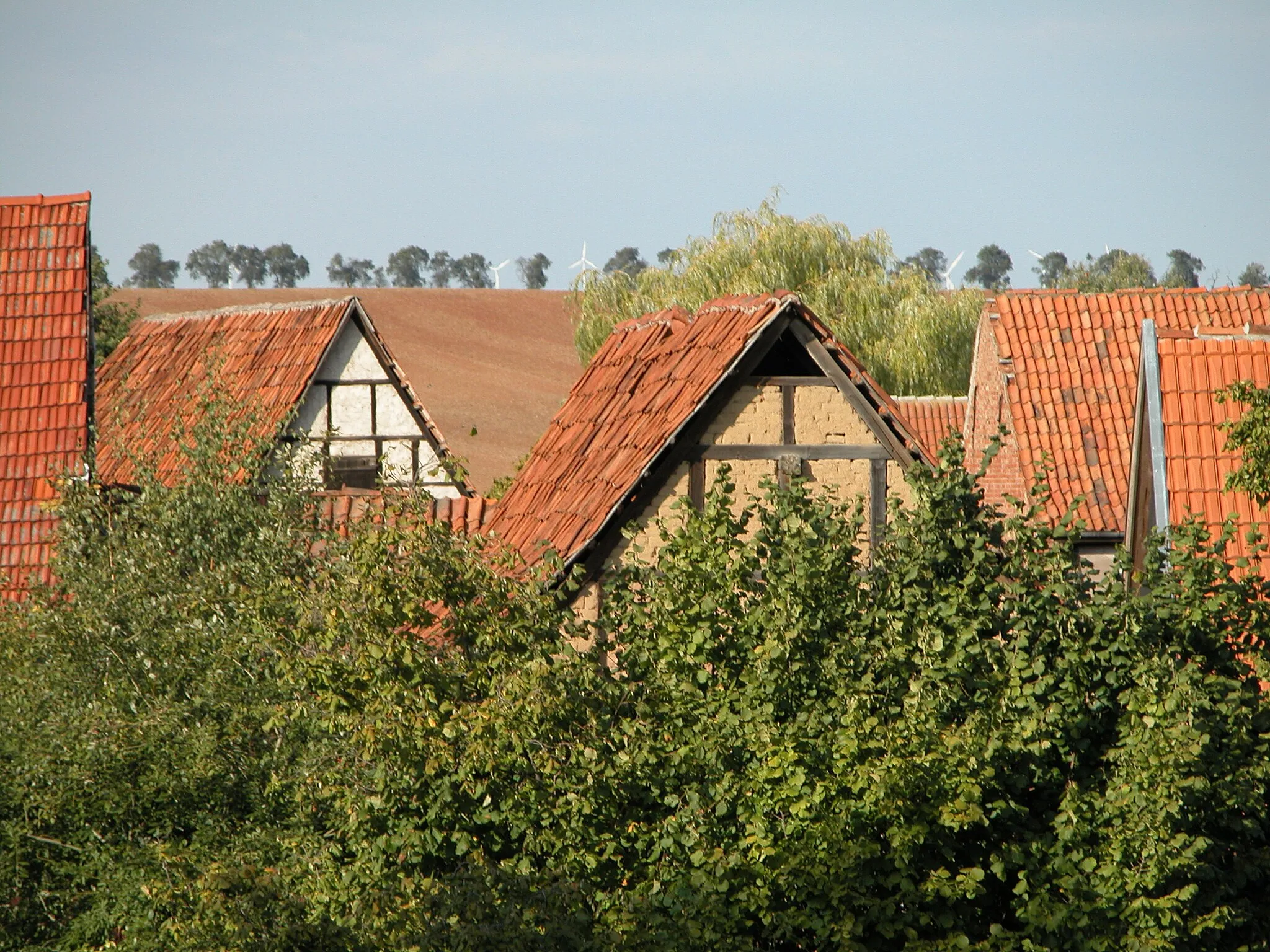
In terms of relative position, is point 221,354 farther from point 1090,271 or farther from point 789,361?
point 1090,271

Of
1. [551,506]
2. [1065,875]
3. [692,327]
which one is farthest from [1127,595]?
[692,327]

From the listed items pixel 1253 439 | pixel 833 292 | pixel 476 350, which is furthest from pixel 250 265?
pixel 1253 439

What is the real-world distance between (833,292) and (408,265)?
115m

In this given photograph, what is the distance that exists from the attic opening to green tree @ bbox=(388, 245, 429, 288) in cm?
13330

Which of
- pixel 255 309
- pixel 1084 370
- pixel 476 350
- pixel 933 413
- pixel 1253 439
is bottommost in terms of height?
pixel 1253 439

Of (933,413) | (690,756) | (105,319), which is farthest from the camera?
(933,413)

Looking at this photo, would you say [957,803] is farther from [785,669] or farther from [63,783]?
[63,783]

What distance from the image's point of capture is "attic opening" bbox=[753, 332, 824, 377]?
1352 centimetres

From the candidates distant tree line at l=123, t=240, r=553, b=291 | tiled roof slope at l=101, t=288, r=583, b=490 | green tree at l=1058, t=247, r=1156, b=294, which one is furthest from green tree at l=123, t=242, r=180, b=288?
green tree at l=1058, t=247, r=1156, b=294

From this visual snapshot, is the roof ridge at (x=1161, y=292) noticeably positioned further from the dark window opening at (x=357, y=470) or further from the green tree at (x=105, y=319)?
the green tree at (x=105, y=319)

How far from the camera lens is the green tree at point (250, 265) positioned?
443 feet

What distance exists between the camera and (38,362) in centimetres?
1580

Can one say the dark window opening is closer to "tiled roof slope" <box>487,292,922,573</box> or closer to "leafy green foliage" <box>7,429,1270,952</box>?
"tiled roof slope" <box>487,292,922,573</box>

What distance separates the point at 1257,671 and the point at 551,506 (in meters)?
6.71
